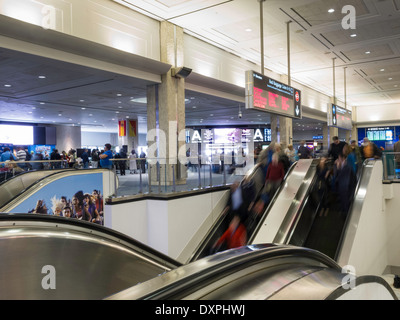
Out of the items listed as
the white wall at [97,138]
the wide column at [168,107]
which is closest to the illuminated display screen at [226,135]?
the white wall at [97,138]

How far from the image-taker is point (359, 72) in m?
15.3

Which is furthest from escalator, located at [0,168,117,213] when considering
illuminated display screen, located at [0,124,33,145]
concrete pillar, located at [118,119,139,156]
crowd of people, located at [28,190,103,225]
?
illuminated display screen, located at [0,124,33,145]

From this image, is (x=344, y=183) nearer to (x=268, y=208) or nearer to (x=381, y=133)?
(x=268, y=208)

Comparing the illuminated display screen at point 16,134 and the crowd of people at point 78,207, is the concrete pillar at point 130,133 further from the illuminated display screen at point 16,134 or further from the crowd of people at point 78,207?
the crowd of people at point 78,207

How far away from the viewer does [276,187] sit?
337 inches

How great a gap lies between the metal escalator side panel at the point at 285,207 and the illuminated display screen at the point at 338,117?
4675 mm

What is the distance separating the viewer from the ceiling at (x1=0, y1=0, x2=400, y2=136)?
8.69 meters

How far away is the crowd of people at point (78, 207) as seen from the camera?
20.1ft

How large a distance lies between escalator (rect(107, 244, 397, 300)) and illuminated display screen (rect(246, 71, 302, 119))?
251 inches

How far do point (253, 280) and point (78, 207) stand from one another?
5533 millimetres

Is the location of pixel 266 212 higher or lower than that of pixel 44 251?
lower
